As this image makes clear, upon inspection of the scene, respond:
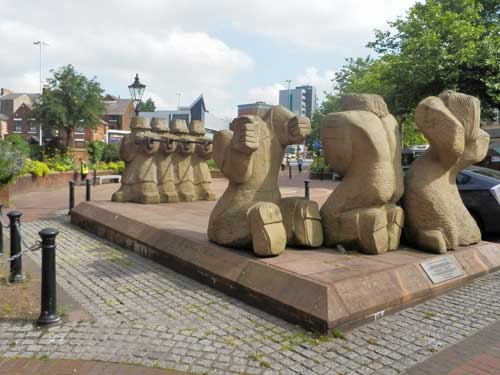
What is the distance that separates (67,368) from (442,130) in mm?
4883

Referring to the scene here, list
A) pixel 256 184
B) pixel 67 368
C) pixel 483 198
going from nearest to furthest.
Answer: pixel 67 368 → pixel 256 184 → pixel 483 198

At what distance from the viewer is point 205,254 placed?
557cm

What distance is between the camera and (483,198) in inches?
319

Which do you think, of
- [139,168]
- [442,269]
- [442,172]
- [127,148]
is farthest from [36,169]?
[442,269]

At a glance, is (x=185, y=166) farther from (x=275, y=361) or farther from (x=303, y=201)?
(x=275, y=361)

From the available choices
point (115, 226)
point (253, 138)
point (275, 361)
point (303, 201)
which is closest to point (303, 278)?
point (275, 361)

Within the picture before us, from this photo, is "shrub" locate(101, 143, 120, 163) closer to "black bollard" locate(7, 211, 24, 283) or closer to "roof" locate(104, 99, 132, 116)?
"black bollard" locate(7, 211, 24, 283)

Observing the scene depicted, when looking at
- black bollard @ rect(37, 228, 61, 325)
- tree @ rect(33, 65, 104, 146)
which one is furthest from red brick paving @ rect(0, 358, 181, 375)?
tree @ rect(33, 65, 104, 146)

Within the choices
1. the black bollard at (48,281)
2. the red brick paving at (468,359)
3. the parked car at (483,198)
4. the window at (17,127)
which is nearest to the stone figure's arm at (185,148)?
the parked car at (483,198)

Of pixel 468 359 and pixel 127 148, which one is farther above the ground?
pixel 127 148

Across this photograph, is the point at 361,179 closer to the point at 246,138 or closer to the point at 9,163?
the point at 246,138

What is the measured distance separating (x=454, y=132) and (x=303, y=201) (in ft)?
6.81

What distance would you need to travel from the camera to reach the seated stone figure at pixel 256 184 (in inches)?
204

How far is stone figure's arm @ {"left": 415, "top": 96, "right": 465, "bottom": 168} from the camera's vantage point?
5.43 meters
